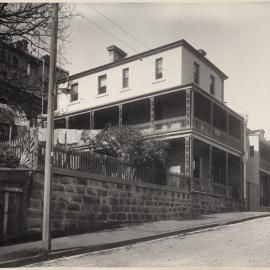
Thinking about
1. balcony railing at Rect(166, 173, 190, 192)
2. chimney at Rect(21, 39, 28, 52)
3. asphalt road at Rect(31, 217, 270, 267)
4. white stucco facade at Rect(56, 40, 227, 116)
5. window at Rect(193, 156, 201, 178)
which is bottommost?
asphalt road at Rect(31, 217, 270, 267)

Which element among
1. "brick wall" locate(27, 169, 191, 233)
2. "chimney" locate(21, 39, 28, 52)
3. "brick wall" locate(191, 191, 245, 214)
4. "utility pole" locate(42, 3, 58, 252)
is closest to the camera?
"utility pole" locate(42, 3, 58, 252)

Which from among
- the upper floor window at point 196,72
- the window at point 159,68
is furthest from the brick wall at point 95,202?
the upper floor window at point 196,72

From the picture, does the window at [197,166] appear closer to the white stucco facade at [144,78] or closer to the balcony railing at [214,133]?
the balcony railing at [214,133]

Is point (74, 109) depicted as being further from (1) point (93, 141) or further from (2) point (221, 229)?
(2) point (221, 229)

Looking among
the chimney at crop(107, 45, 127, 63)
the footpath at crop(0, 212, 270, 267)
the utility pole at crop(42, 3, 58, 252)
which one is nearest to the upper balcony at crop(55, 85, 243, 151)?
the chimney at crop(107, 45, 127, 63)

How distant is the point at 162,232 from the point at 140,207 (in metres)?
3.38

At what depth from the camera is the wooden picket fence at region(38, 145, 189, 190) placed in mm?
14016

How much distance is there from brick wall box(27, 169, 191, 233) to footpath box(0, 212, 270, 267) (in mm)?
628

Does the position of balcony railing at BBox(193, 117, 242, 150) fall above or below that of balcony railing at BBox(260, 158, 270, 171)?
above

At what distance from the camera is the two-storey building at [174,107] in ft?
74.1

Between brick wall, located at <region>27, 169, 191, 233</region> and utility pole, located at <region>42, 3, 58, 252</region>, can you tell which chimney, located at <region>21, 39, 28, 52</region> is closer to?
utility pole, located at <region>42, 3, 58, 252</region>

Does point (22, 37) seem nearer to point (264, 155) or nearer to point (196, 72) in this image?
point (196, 72)

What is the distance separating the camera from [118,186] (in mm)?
16188

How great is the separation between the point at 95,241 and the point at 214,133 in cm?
1353
